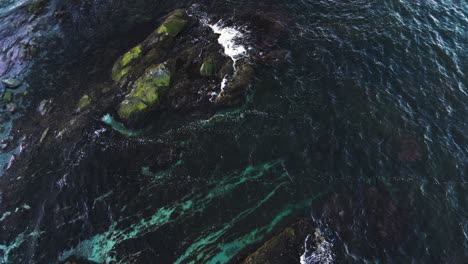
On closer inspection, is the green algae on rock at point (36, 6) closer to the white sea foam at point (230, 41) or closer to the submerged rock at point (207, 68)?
A: the white sea foam at point (230, 41)

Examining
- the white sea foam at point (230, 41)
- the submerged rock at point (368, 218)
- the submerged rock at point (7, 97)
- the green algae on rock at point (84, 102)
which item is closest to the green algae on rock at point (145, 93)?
the green algae on rock at point (84, 102)

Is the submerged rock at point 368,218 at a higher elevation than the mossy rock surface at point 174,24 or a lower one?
lower

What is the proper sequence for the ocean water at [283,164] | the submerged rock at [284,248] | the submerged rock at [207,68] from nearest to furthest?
the submerged rock at [284,248] < the ocean water at [283,164] < the submerged rock at [207,68]

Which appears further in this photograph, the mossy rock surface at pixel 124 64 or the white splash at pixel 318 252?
the mossy rock surface at pixel 124 64

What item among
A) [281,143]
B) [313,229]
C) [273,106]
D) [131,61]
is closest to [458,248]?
[313,229]

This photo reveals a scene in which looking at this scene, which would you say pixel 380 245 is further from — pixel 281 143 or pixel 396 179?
pixel 281 143

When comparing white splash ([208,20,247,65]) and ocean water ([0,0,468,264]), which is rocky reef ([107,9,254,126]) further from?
ocean water ([0,0,468,264])

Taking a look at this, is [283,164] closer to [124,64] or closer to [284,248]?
[284,248]
